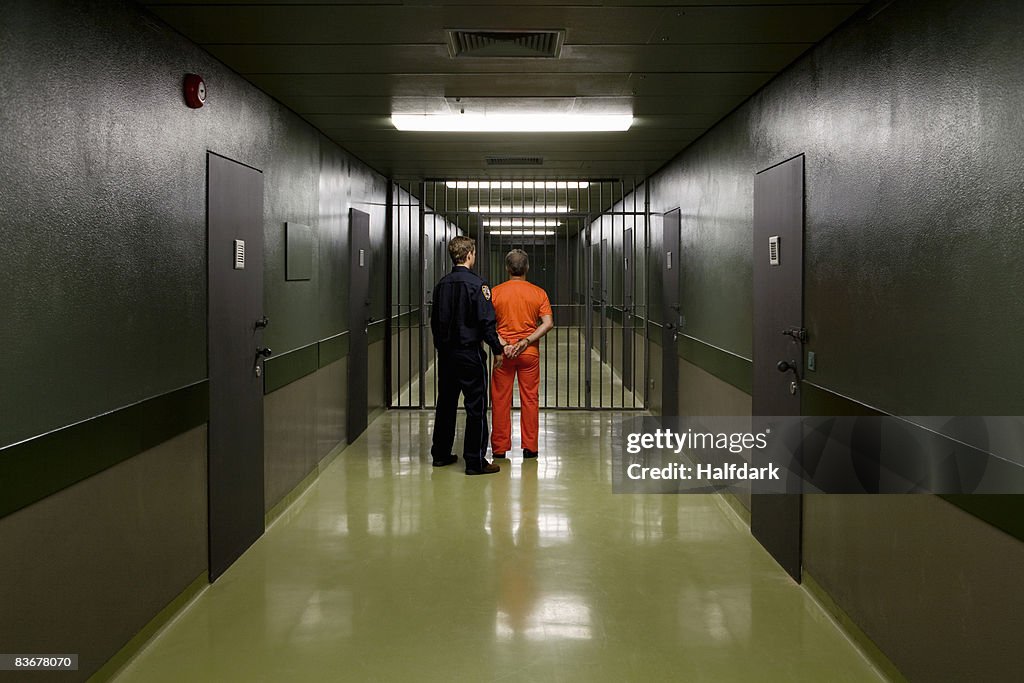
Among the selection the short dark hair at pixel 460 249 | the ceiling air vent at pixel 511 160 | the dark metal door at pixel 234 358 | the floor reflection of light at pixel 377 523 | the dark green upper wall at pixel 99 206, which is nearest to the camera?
the dark green upper wall at pixel 99 206

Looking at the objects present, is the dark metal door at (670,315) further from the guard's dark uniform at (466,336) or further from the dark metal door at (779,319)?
the dark metal door at (779,319)

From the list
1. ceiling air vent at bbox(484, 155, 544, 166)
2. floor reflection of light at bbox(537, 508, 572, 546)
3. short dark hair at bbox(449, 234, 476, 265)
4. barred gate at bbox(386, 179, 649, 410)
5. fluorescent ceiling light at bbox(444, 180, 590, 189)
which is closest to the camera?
floor reflection of light at bbox(537, 508, 572, 546)

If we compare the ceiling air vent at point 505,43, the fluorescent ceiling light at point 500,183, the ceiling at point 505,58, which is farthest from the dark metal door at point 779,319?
the fluorescent ceiling light at point 500,183

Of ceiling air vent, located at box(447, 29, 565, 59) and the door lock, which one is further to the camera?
the door lock

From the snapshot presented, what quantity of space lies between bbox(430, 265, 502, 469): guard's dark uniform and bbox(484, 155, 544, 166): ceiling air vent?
1.85 meters

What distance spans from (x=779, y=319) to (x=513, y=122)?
92.5 inches

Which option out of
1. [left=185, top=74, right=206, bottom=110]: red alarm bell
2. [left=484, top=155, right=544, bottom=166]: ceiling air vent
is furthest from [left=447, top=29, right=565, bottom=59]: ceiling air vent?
[left=484, top=155, right=544, bottom=166]: ceiling air vent

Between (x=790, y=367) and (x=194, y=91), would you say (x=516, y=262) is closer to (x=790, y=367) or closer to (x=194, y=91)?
(x=790, y=367)

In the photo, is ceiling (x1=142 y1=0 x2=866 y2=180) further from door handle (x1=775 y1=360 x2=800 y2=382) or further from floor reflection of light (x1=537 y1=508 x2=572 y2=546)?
floor reflection of light (x1=537 y1=508 x2=572 y2=546)

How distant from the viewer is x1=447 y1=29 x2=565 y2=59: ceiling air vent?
137 inches

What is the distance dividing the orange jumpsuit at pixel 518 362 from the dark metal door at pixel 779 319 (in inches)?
75.6

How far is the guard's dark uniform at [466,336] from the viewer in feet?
18.0

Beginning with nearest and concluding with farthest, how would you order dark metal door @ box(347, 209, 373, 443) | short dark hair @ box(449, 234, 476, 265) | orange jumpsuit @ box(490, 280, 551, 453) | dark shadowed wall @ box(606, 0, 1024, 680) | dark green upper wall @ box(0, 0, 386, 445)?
dark shadowed wall @ box(606, 0, 1024, 680) < dark green upper wall @ box(0, 0, 386, 445) < short dark hair @ box(449, 234, 476, 265) < orange jumpsuit @ box(490, 280, 551, 453) < dark metal door @ box(347, 209, 373, 443)

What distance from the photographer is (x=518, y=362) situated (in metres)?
6.03
